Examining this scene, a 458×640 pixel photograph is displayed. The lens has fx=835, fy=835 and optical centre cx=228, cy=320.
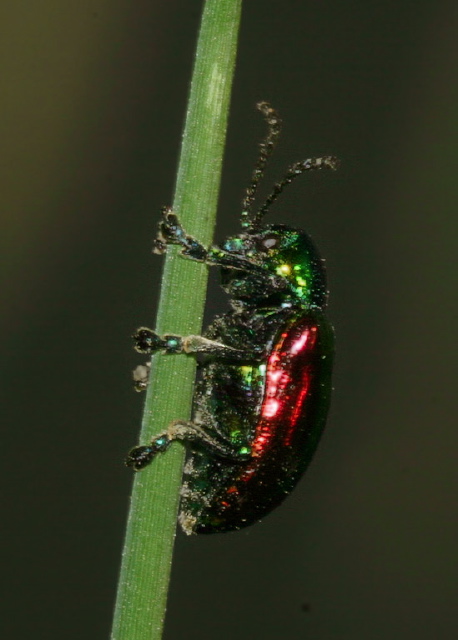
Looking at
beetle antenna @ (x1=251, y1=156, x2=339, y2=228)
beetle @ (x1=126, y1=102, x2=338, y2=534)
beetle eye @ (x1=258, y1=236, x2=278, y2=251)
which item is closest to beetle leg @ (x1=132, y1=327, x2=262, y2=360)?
beetle @ (x1=126, y1=102, x2=338, y2=534)

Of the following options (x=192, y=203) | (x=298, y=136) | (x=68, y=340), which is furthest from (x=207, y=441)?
(x=68, y=340)

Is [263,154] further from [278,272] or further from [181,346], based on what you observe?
[181,346]

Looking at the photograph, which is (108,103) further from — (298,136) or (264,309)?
(264,309)

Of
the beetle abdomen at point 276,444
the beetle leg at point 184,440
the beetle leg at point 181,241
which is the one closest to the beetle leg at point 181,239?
the beetle leg at point 181,241

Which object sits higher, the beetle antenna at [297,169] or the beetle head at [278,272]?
the beetle antenna at [297,169]

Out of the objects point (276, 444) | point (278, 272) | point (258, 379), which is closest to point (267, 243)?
point (278, 272)

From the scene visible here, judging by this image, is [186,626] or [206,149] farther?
[186,626]

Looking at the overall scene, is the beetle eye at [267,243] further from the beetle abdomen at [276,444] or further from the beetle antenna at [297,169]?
the beetle abdomen at [276,444]
